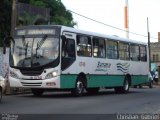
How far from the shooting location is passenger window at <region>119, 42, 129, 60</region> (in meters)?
28.5

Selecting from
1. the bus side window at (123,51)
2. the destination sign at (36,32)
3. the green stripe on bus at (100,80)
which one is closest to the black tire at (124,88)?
the green stripe on bus at (100,80)

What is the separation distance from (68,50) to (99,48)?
11.6 feet

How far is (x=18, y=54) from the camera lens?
22391 millimetres

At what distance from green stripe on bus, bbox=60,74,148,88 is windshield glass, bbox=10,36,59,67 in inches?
45.3

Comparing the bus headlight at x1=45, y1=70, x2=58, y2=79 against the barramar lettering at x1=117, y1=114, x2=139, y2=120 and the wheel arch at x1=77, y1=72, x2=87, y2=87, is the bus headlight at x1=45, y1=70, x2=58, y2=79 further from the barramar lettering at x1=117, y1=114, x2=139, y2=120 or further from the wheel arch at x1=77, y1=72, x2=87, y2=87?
the barramar lettering at x1=117, y1=114, x2=139, y2=120

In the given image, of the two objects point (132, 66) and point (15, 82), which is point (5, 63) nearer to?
point (15, 82)

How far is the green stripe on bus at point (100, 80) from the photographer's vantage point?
2208 cm

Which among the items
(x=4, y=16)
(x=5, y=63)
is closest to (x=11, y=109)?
(x=5, y=63)

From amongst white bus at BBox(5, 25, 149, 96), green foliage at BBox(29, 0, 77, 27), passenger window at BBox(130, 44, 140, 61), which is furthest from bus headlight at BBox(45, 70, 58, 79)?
green foliage at BBox(29, 0, 77, 27)

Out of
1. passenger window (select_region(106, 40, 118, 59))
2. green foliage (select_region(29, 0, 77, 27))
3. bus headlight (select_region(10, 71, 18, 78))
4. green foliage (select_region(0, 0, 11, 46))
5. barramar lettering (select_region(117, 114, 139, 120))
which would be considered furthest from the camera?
green foliage (select_region(29, 0, 77, 27))

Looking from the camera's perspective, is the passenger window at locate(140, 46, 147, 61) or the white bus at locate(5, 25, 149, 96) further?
the passenger window at locate(140, 46, 147, 61)

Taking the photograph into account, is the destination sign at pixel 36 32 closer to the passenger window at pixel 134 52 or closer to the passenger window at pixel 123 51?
the passenger window at pixel 123 51

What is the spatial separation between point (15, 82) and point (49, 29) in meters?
2.90

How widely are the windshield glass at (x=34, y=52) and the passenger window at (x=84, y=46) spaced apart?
75.8 inches
